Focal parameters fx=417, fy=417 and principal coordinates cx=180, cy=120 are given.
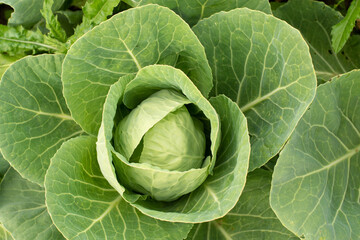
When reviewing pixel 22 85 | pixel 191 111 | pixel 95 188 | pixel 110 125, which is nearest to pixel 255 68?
pixel 191 111

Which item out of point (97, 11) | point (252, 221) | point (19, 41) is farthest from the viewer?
point (19, 41)

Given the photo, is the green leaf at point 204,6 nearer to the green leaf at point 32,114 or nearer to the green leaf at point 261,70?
the green leaf at point 261,70

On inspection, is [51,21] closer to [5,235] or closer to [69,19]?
[69,19]

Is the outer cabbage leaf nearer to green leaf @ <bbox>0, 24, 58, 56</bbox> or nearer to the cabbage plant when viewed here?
the cabbage plant

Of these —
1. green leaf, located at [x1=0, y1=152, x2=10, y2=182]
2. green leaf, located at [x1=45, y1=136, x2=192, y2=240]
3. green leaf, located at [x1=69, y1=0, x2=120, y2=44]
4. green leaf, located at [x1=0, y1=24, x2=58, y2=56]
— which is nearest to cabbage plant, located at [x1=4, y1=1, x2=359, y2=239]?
green leaf, located at [x1=45, y1=136, x2=192, y2=240]

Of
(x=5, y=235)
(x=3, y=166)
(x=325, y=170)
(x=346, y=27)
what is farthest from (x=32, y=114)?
(x=346, y=27)

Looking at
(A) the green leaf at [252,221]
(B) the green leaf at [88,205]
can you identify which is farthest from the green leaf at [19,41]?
(A) the green leaf at [252,221]

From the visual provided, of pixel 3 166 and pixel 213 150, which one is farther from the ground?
pixel 213 150

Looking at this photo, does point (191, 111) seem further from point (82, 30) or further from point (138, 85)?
point (82, 30)
